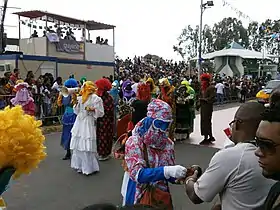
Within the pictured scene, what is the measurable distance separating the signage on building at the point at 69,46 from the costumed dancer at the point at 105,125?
14225 millimetres

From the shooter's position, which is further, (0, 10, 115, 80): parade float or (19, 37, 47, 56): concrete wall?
(19, 37, 47, 56): concrete wall

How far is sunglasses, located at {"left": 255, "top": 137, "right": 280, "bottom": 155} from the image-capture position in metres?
1.68

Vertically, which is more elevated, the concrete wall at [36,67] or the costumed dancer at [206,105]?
the concrete wall at [36,67]

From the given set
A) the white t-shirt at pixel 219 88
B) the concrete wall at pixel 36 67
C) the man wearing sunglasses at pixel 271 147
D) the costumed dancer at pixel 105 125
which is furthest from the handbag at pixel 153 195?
the white t-shirt at pixel 219 88

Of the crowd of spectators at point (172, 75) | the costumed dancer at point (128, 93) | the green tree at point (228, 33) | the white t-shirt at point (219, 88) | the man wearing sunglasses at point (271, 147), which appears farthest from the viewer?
the green tree at point (228, 33)

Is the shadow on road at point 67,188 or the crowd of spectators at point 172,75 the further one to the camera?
the crowd of spectators at point 172,75

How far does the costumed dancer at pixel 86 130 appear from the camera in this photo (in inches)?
284

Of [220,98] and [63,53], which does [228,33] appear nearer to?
[220,98]

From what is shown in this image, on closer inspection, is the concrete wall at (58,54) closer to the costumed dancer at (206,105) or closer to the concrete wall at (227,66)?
the costumed dancer at (206,105)

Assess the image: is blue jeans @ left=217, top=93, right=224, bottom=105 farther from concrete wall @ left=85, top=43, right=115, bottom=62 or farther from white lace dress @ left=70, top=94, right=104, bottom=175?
white lace dress @ left=70, top=94, right=104, bottom=175

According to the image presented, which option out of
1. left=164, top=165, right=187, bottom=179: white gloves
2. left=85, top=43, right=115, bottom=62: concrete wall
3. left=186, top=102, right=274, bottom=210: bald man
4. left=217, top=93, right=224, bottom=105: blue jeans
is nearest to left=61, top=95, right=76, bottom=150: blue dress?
left=164, top=165, right=187, bottom=179: white gloves

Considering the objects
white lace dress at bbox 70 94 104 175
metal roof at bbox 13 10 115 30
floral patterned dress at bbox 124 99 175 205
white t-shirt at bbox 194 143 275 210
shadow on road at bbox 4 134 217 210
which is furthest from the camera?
metal roof at bbox 13 10 115 30

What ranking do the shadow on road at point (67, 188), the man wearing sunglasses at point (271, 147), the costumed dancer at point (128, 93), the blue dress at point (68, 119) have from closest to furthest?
1. the man wearing sunglasses at point (271, 147)
2. the shadow on road at point (67, 188)
3. the blue dress at point (68, 119)
4. the costumed dancer at point (128, 93)

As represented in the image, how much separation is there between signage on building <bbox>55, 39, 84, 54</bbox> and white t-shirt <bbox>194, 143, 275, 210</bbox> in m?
20.6
